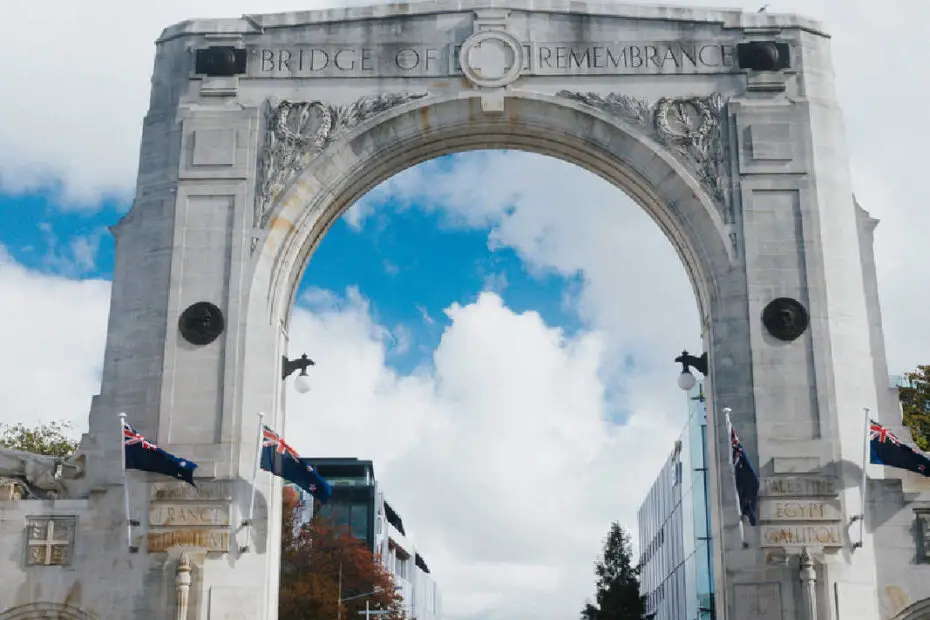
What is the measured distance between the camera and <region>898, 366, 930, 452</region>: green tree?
129 feet

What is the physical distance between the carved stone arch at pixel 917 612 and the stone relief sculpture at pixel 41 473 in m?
15.2

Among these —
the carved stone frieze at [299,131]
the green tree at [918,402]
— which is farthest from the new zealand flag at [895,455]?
the green tree at [918,402]

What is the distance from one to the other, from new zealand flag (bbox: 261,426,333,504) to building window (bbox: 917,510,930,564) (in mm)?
10761

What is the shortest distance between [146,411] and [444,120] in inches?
329

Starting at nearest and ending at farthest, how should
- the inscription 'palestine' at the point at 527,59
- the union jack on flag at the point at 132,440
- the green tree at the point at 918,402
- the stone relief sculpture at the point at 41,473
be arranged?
the union jack on flag at the point at 132,440 < the stone relief sculpture at the point at 41,473 < the inscription 'palestine' at the point at 527,59 < the green tree at the point at 918,402

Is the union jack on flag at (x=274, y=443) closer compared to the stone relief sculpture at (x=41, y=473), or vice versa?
the union jack on flag at (x=274, y=443)

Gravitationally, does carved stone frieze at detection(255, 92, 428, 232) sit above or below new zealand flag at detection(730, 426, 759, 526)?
above

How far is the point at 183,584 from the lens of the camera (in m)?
20.9

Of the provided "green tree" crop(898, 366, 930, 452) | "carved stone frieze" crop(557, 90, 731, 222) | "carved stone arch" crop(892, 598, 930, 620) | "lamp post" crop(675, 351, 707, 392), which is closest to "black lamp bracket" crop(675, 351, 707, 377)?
"lamp post" crop(675, 351, 707, 392)

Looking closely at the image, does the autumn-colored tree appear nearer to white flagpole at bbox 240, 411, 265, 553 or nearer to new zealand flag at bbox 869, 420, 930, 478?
white flagpole at bbox 240, 411, 265, 553

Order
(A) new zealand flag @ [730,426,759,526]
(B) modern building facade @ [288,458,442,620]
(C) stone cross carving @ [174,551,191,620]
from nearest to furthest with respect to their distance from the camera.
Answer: (C) stone cross carving @ [174,551,191,620] < (A) new zealand flag @ [730,426,759,526] < (B) modern building facade @ [288,458,442,620]

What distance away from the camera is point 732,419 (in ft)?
73.1

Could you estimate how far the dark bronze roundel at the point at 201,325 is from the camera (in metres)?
22.9

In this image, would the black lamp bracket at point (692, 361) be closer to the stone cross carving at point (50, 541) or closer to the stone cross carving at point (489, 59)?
the stone cross carving at point (489, 59)
